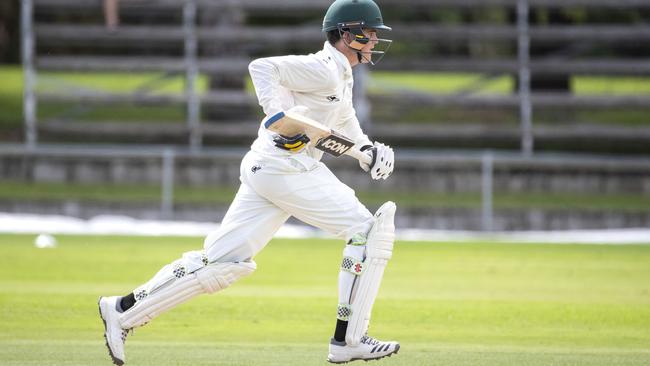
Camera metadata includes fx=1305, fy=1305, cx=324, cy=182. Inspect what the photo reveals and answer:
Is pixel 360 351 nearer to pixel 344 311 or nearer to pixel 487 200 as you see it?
pixel 344 311

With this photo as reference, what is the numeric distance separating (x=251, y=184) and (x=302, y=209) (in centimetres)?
30

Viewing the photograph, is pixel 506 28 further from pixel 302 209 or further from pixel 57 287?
pixel 302 209

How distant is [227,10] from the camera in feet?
71.9

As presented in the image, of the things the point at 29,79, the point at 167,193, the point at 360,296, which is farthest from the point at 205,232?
the point at 360,296

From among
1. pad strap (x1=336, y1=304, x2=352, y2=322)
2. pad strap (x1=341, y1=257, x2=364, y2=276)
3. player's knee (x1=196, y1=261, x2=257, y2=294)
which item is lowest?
pad strap (x1=336, y1=304, x2=352, y2=322)

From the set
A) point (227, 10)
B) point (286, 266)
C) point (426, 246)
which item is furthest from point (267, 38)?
point (286, 266)

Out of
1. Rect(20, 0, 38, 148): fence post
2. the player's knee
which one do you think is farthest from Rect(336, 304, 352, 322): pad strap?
Rect(20, 0, 38, 148): fence post

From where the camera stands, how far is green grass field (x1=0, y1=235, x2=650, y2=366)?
7391mm

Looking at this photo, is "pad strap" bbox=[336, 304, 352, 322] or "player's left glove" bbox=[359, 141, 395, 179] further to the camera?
"player's left glove" bbox=[359, 141, 395, 179]

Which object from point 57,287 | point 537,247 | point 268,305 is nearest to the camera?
point 268,305

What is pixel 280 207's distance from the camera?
683 centimetres

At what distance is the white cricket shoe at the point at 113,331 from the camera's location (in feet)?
21.8

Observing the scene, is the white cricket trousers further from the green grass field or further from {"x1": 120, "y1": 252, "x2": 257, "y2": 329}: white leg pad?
the green grass field

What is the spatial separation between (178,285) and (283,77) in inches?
47.0
